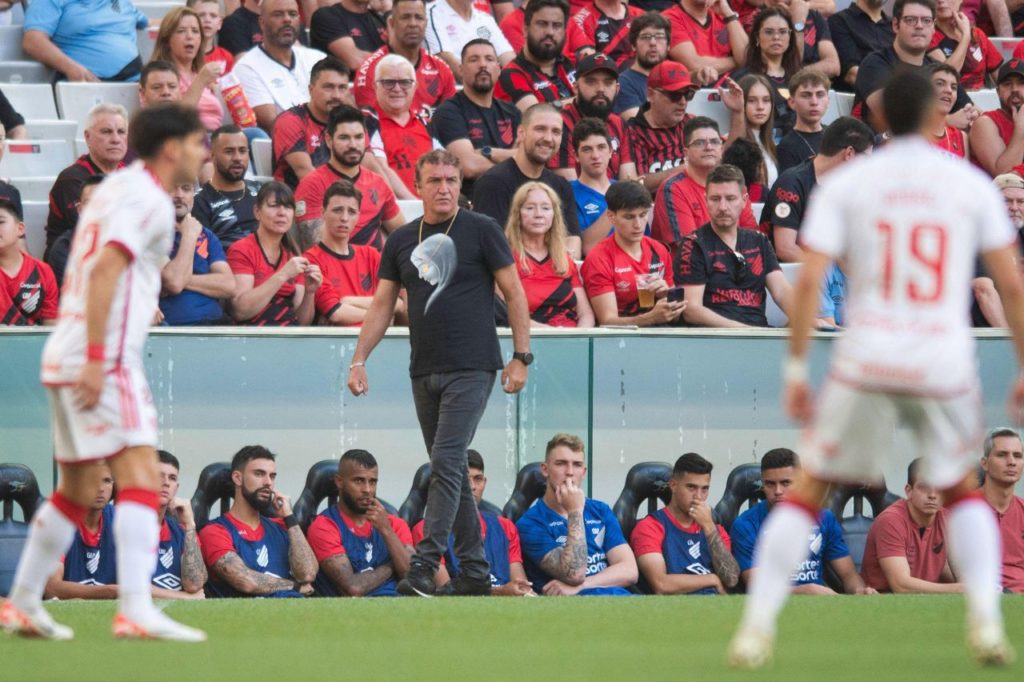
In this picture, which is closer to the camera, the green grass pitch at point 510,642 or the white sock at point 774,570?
the white sock at point 774,570

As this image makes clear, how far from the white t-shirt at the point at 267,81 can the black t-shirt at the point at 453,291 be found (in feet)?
13.0

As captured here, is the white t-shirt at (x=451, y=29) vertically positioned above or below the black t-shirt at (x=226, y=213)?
above

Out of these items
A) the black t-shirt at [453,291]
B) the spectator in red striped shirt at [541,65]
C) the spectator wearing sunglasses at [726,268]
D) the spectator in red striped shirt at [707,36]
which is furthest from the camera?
the spectator in red striped shirt at [707,36]

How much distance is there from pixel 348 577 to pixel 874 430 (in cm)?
479

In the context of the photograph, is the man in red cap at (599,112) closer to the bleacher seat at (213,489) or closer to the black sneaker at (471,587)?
the bleacher seat at (213,489)

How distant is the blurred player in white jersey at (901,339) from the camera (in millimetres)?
4926

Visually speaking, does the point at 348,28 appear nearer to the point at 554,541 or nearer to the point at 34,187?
the point at 34,187

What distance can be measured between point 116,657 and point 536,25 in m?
7.92

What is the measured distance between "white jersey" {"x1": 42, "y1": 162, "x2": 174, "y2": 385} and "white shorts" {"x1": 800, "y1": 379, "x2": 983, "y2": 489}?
7.58ft

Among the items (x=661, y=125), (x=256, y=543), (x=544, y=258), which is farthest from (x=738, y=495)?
(x=661, y=125)

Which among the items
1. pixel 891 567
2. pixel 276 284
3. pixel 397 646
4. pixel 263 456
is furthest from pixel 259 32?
pixel 397 646

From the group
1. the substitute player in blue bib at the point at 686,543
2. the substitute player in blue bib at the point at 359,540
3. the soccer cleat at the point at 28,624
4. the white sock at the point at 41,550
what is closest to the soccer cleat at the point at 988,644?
the white sock at the point at 41,550

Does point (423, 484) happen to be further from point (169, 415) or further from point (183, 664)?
point (183, 664)

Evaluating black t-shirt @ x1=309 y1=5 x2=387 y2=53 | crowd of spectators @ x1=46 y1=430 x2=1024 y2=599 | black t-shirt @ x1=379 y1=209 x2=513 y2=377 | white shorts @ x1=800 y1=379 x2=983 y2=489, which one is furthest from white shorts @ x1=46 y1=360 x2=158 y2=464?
black t-shirt @ x1=309 y1=5 x2=387 y2=53
